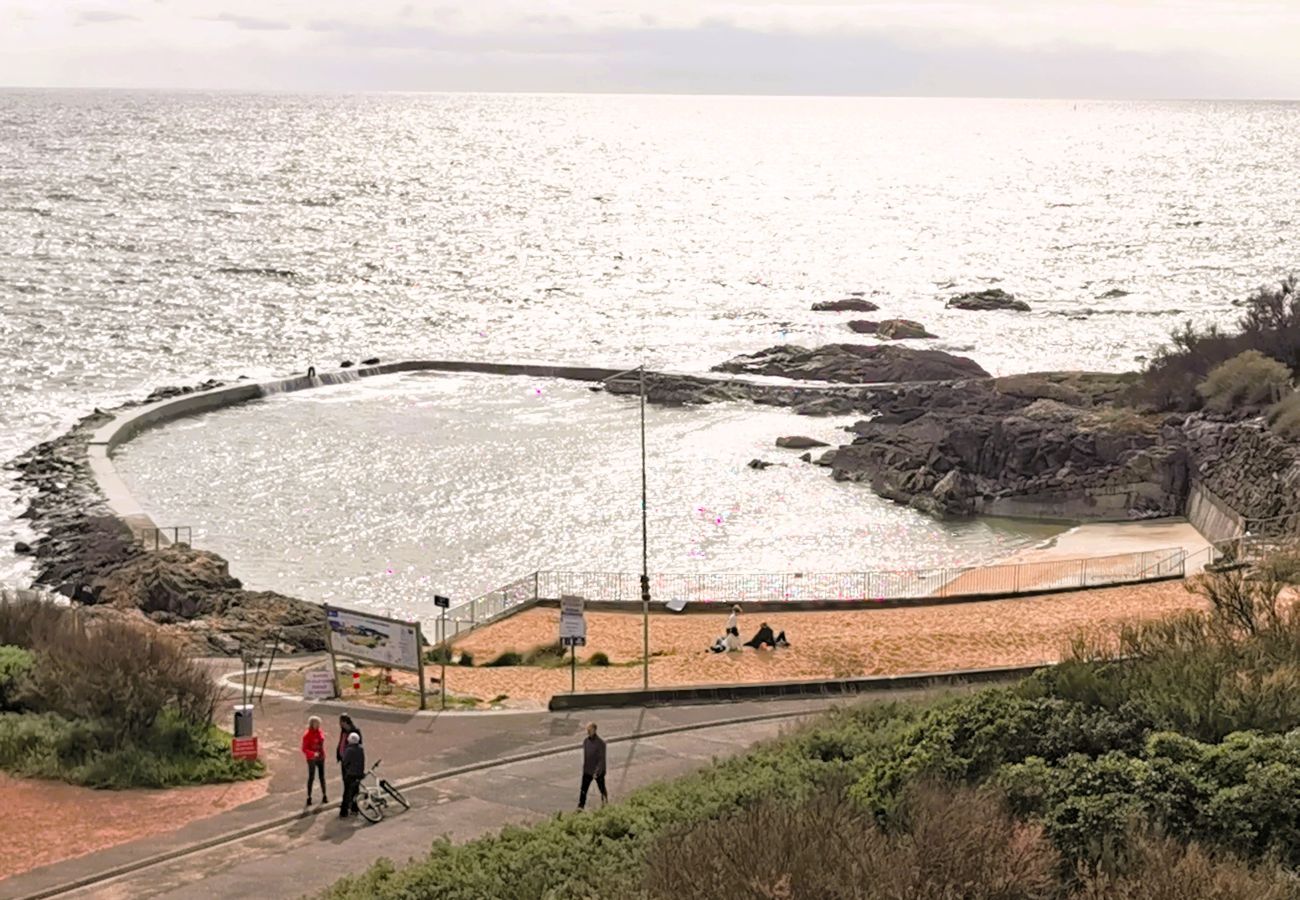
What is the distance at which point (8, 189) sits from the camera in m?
154

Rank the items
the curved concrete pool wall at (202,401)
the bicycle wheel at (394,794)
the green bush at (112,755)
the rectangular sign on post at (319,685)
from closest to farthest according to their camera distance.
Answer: the bicycle wheel at (394,794)
the green bush at (112,755)
the rectangular sign on post at (319,685)
the curved concrete pool wall at (202,401)

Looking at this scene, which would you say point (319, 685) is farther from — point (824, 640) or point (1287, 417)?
point (1287, 417)

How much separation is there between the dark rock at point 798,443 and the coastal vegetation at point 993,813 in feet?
135

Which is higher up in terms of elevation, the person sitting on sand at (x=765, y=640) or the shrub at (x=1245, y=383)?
the shrub at (x=1245, y=383)

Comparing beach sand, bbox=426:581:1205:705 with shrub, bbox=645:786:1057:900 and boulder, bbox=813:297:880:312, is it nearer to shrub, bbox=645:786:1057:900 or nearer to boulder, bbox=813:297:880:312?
shrub, bbox=645:786:1057:900

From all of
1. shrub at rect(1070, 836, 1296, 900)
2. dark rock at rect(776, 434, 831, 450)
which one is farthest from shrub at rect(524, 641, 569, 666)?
dark rock at rect(776, 434, 831, 450)

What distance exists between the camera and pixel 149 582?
37.6 m

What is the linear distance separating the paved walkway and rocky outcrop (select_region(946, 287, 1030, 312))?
82.0 m

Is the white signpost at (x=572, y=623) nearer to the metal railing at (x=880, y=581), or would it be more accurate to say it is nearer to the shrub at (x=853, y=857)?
the shrub at (x=853, y=857)

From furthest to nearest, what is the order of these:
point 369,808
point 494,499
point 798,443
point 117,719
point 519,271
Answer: point 519,271 < point 798,443 < point 494,499 < point 117,719 < point 369,808

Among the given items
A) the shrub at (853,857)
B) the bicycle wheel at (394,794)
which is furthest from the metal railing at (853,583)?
the shrub at (853,857)

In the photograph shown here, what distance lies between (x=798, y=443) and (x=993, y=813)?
155 ft

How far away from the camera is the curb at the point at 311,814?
16.5 m

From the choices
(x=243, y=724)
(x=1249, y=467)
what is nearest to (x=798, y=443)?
(x=1249, y=467)
